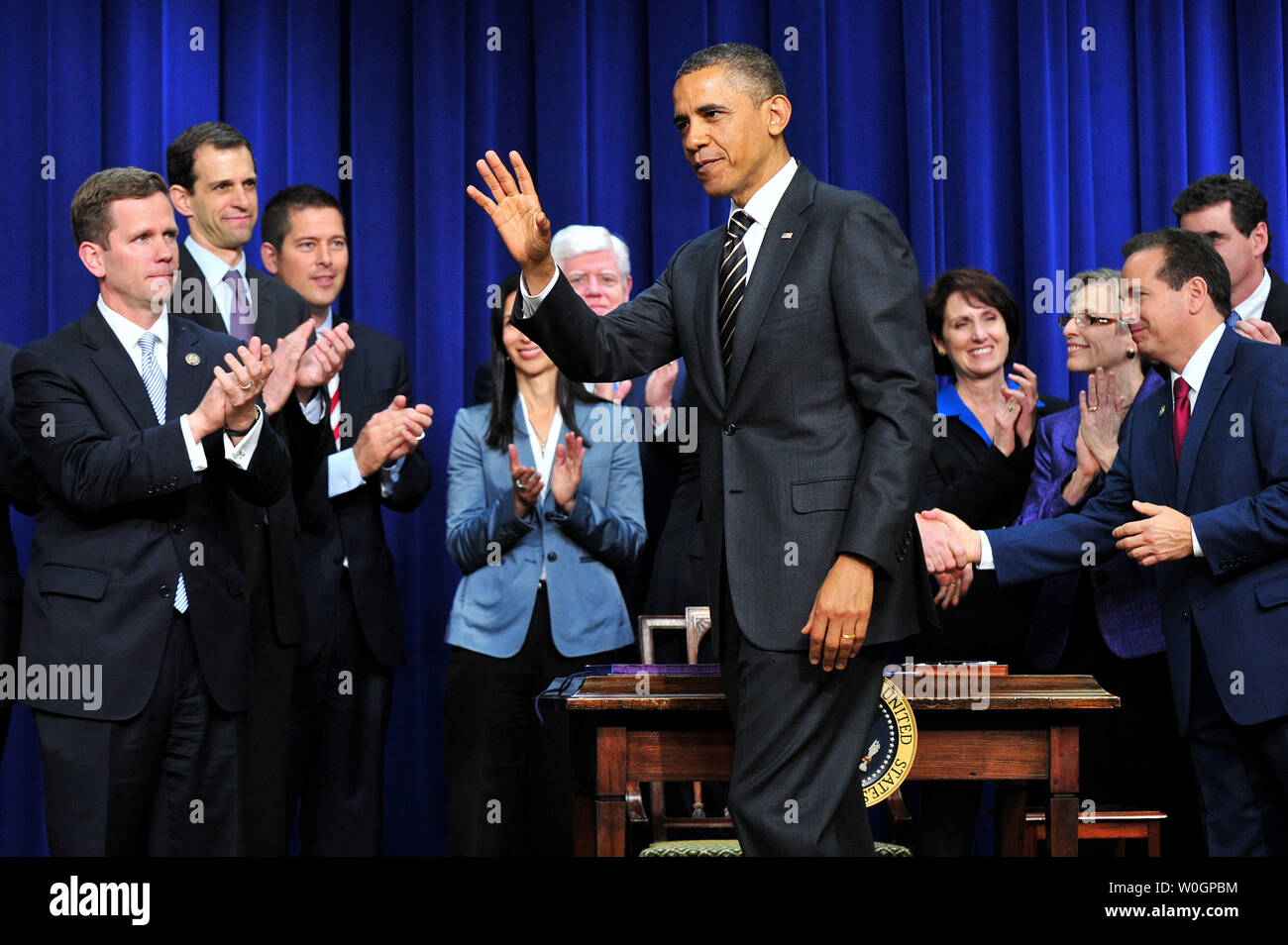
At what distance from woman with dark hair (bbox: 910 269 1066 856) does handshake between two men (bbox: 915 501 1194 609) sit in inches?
4.4

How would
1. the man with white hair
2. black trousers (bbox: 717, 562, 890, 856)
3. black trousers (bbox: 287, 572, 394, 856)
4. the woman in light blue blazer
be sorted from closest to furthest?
black trousers (bbox: 717, 562, 890, 856)
the woman in light blue blazer
black trousers (bbox: 287, 572, 394, 856)
the man with white hair

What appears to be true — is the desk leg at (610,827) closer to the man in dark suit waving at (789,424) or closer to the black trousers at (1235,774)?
the man in dark suit waving at (789,424)

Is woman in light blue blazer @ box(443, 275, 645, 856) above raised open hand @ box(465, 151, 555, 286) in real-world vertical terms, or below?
below

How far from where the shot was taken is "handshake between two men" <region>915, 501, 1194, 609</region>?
3053 mm

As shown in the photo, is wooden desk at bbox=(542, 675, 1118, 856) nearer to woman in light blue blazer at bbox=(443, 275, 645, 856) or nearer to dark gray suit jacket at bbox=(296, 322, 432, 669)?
woman in light blue blazer at bbox=(443, 275, 645, 856)

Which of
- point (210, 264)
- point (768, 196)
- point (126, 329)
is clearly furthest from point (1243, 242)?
point (126, 329)

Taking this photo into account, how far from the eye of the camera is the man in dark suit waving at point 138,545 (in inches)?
115

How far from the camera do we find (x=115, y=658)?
294cm

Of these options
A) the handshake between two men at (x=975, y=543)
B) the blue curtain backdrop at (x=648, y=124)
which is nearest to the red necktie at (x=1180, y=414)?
the handshake between two men at (x=975, y=543)

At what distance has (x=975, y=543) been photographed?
3363 mm

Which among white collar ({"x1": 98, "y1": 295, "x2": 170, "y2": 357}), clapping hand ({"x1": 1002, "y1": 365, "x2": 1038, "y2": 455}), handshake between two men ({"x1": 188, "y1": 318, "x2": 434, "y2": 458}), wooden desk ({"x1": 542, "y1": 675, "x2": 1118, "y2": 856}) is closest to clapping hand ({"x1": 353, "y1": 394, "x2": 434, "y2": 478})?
handshake between two men ({"x1": 188, "y1": 318, "x2": 434, "y2": 458})

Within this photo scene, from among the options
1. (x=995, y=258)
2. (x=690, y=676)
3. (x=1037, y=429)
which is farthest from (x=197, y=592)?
(x=995, y=258)

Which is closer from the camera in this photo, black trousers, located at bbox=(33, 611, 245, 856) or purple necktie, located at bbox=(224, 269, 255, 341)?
black trousers, located at bbox=(33, 611, 245, 856)

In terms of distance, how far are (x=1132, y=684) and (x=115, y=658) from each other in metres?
2.49
